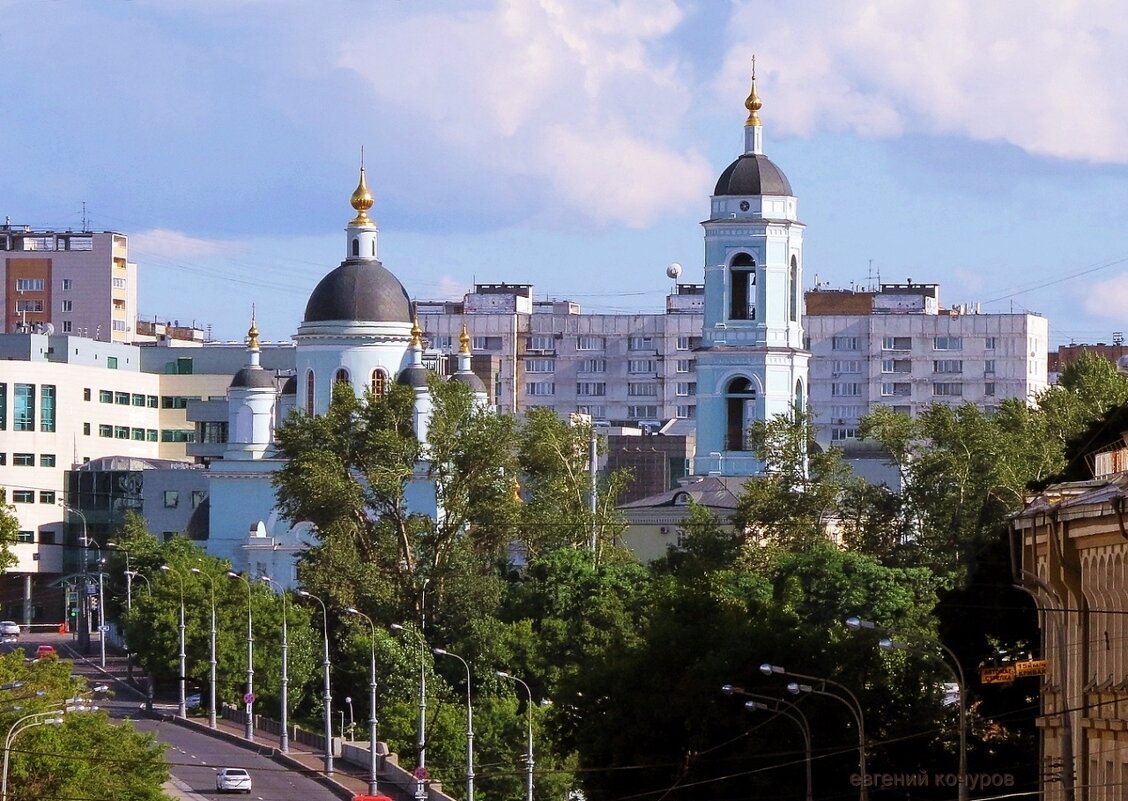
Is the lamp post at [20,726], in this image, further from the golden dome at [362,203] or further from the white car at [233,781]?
the golden dome at [362,203]

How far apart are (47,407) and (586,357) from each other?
131 feet

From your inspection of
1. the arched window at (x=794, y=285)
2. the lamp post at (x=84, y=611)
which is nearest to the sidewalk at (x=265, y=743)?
the lamp post at (x=84, y=611)

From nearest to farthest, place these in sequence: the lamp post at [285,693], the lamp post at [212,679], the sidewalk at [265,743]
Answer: the sidewalk at [265,743] → the lamp post at [285,693] → the lamp post at [212,679]

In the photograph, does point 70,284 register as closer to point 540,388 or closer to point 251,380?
point 540,388

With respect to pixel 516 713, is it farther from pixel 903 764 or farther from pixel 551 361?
pixel 551 361

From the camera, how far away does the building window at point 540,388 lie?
589 feet

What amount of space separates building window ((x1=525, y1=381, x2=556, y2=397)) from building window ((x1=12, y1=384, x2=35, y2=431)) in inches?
1558

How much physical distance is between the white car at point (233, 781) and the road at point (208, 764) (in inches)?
9.6

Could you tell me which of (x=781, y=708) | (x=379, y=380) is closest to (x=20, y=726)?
(x=781, y=708)

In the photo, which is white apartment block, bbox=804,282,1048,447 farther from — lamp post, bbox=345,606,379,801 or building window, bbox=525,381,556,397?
lamp post, bbox=345,606,379,801

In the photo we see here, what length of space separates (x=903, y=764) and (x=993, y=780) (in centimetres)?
388

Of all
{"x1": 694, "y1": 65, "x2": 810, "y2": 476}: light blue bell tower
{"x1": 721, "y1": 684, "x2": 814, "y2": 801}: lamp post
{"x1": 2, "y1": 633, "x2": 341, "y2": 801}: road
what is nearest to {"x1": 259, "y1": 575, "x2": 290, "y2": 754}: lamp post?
{"x1": 2, "y1": 633, "x2": 341, "y2": 801}: road

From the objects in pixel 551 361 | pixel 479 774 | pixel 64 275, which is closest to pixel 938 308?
pixel 551 361

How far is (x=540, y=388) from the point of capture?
7067 inches
